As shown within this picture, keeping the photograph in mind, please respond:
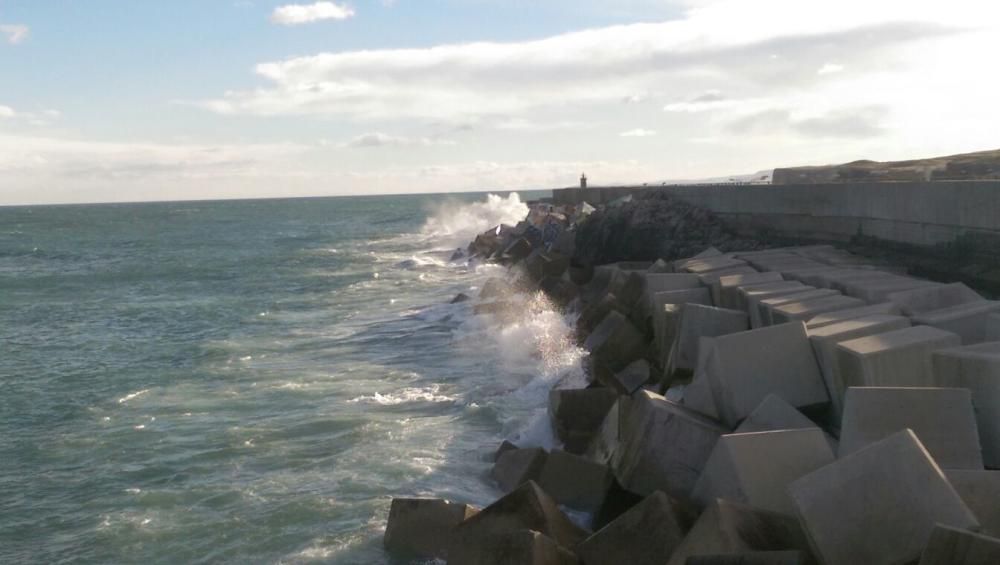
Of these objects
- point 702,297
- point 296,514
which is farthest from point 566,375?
point 296,514

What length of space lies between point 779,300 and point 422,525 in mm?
3448

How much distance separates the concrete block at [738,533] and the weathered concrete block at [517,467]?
228 cm

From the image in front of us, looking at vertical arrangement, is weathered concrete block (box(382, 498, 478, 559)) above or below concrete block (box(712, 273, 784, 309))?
below

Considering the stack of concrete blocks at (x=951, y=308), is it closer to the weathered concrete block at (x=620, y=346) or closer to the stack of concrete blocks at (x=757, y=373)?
the stack of concrete blocks at (x=757, y=373)

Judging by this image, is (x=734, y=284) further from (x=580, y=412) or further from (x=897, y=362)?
(x=897, y=362)

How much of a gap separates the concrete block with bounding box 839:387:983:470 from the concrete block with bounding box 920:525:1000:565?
1160 mm

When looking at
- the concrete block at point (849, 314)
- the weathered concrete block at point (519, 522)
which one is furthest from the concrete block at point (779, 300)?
the weathered concrete block at point (519, 522)

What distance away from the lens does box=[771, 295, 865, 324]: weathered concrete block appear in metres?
6.68

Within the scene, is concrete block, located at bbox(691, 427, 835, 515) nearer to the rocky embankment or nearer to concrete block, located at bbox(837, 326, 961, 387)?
the rocky embankment

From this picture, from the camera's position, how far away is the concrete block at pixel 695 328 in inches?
282

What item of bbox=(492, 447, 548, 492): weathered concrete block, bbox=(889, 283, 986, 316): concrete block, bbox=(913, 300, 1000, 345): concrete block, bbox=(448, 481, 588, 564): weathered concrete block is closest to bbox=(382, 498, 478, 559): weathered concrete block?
bbox=(448, 481, 588, 564): weathered concrete block

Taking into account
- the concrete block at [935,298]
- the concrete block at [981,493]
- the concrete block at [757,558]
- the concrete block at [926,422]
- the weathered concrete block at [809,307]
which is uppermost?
the concrete block at [935,298]

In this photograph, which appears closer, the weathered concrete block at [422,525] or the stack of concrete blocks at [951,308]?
the weathered concrete block at [422,525]

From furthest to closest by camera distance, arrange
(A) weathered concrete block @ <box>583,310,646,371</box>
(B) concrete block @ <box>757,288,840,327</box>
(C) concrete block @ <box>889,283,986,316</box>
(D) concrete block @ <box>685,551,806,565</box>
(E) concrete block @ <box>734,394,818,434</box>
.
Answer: (A) weathered concrete block @ <box>583,310,646,371</box> → (B) concrete block @ <box>757,288,840,327</box> → (C) concrete block @ <box>889,283,986,316</box> → (E) concrete block @ <box>734,394,818,434</box> → (D) concrete block @ <box>685,551,806,565</box>
